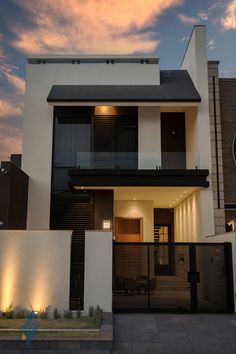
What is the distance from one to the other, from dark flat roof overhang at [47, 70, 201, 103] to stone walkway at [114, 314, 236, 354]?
896cm

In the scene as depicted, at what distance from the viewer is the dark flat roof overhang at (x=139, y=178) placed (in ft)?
48.4

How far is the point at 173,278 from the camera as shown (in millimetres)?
10484

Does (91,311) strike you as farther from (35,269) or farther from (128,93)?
(128,93)

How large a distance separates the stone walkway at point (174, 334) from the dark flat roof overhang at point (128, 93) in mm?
8964

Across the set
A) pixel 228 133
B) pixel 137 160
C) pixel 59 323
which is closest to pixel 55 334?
pixel 59 323

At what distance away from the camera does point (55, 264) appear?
398 inches

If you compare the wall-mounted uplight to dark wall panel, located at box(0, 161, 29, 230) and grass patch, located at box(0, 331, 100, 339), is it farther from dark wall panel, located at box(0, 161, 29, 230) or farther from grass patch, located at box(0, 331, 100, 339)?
grass patch, located at box(0, 331, 100, 339)

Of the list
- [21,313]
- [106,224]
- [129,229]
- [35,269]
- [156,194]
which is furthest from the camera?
[129,229]

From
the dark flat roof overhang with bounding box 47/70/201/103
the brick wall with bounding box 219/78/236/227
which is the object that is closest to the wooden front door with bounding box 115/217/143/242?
the brick wall with bounding box 219/78/236/227

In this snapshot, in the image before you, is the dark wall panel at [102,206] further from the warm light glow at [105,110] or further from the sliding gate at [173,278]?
the sliding gate at [173,278]

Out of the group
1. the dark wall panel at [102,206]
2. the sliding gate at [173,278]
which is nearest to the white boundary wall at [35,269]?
the sliding gate at [173,278]

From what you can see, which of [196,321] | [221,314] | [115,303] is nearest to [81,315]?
[115,303]

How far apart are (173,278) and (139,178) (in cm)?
528

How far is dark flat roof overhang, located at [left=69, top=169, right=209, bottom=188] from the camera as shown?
48.4 ft
